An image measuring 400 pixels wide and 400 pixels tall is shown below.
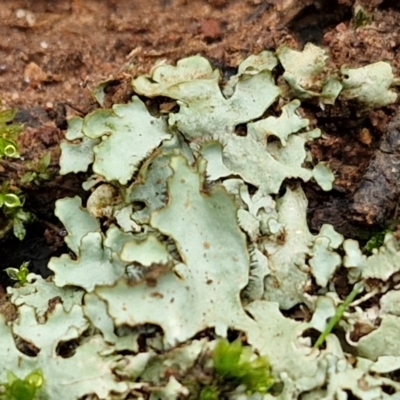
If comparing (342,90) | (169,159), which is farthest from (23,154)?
(342,90)

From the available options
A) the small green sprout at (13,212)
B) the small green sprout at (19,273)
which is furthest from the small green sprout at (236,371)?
the small green sprout at (13,212)

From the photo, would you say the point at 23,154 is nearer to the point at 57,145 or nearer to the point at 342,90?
the point at 57,145

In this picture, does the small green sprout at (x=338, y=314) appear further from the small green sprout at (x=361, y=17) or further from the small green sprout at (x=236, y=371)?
the small green sprout at (x=361, y=17)

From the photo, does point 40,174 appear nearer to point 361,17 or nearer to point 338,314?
point 338,314

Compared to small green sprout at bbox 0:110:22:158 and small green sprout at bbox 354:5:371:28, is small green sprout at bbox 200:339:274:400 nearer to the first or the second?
small green sprout at bbox 0:110:22:158

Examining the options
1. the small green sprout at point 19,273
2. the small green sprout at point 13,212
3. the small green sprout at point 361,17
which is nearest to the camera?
the small green sprout at point 19,273

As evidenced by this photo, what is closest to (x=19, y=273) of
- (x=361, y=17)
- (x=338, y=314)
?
(x=338, y=314)
